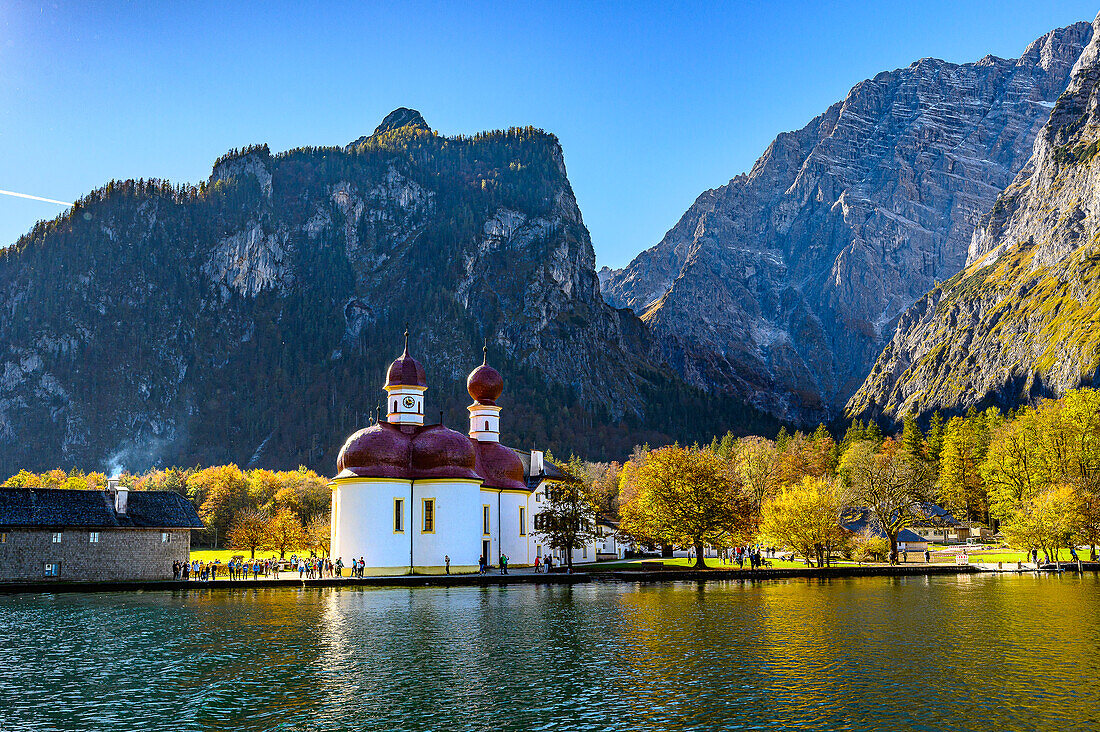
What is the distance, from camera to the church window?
81.0m

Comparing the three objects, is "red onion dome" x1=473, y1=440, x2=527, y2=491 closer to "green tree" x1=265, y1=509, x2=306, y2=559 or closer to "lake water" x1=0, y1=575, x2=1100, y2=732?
"green tree" x1=265, y1=509, x2=306, y2=559

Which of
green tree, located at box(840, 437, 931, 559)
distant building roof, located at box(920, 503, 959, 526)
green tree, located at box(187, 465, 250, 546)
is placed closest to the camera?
green tree, located at box(840, 437, 931, 559)

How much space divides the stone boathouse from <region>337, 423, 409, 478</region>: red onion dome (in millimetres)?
14117

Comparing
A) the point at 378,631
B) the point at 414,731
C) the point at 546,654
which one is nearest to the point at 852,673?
the point at 546,654

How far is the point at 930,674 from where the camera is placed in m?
31.6

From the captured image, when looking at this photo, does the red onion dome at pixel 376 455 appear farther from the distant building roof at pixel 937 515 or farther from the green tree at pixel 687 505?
the distant building roof at pixel 937 515

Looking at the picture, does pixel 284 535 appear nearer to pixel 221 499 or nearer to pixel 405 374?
pixel 405 374

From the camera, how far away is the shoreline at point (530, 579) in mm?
70000

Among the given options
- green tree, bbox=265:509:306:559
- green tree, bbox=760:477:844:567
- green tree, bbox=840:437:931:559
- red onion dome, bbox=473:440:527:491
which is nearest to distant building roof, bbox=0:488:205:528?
green tree, bbox=265:509:306:559

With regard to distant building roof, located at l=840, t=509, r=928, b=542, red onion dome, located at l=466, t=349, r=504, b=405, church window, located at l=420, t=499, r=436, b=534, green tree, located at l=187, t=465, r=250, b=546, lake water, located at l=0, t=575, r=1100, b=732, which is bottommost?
lake water, located at l=0, t=575, r=1100, b=732

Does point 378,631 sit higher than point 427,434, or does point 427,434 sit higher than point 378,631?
point 427,434

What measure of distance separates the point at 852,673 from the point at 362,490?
5489 centimetres

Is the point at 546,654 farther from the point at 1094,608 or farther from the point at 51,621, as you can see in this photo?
the point at 1094,608

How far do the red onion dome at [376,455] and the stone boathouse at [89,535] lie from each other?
14.1 m
